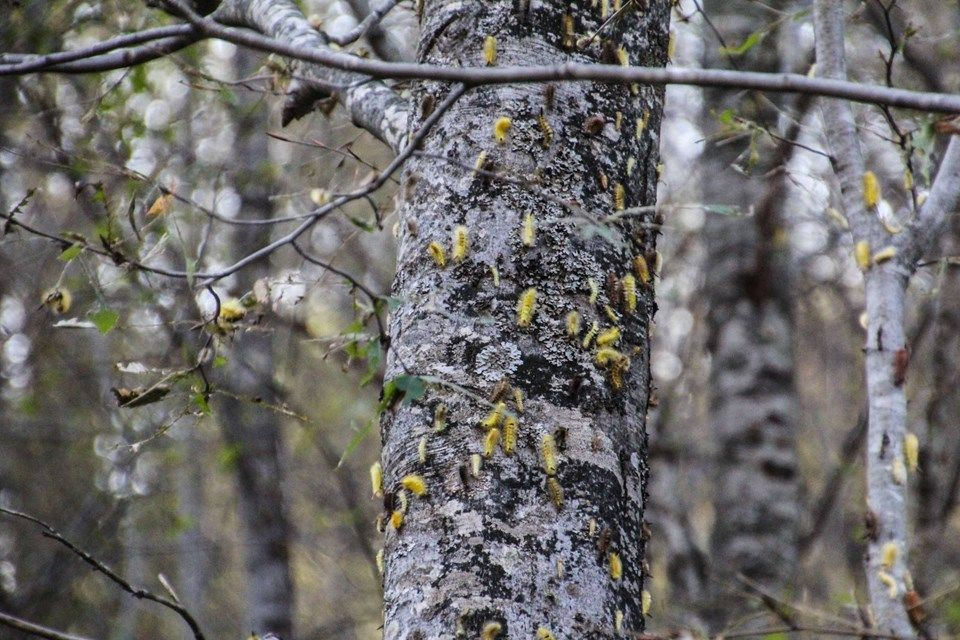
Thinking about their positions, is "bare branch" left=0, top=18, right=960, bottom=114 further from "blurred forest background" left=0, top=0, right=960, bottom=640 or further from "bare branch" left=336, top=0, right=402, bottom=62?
"blurred forest background" left=0, top=0, right=960, bottom=640

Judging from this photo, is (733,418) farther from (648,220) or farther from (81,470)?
(81,470)

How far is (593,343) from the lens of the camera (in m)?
1.89

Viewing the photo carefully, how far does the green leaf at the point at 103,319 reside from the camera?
6.74 feet

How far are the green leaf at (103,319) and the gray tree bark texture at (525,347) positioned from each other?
61cm

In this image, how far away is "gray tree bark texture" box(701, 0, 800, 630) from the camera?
18.1 ft

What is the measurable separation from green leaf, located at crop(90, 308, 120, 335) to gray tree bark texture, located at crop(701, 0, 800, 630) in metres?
3.89

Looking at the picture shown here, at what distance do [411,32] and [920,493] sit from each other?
444cm

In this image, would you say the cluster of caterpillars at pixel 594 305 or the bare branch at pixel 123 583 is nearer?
the bare branch at pixel 123 583

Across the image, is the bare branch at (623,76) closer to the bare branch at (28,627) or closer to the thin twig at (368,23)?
the bare branch at (28,627)

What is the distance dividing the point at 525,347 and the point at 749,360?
439 centimetres

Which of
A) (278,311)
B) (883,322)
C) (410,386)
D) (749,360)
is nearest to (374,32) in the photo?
(278,311)

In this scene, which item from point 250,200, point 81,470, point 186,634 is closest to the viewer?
point 250,200

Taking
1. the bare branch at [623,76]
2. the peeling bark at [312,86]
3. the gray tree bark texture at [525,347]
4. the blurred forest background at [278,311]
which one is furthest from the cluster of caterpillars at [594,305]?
the blurred forest background at [278,311]

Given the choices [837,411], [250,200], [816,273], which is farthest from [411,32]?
[837,411]
